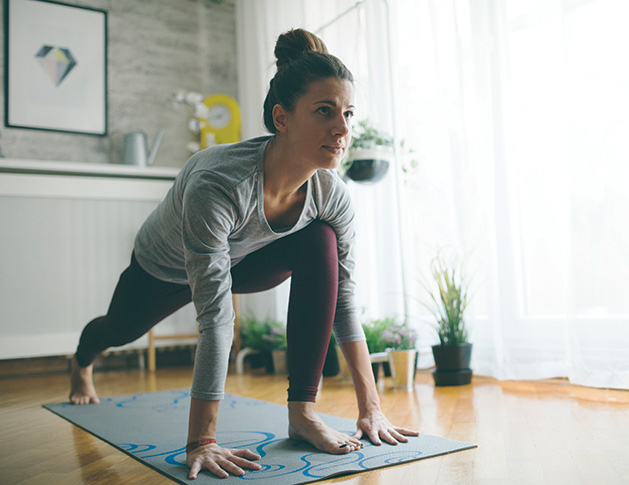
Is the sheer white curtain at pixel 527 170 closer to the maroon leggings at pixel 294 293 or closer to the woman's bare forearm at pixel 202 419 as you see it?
the maroon leggings at pixel 294 293

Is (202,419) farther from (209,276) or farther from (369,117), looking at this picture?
(369,117)

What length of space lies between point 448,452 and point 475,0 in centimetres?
179

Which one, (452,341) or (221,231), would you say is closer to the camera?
(221,231)

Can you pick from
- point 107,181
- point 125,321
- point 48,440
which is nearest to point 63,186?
point 107,181

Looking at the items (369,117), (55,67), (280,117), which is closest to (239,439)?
(280,117)

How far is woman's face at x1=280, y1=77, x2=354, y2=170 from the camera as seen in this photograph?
1.25 m

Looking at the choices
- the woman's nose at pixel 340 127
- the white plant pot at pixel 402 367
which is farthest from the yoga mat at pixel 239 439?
the woman's nose at pixel 340 127

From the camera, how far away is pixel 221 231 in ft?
4.09

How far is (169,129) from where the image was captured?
404cm

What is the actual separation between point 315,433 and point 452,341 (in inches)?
43.5

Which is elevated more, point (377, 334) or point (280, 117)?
point (280, 117)

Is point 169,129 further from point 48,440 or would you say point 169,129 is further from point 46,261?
point 48,440

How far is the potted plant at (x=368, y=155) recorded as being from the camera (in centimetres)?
251

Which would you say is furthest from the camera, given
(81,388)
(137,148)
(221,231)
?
(137,148)
